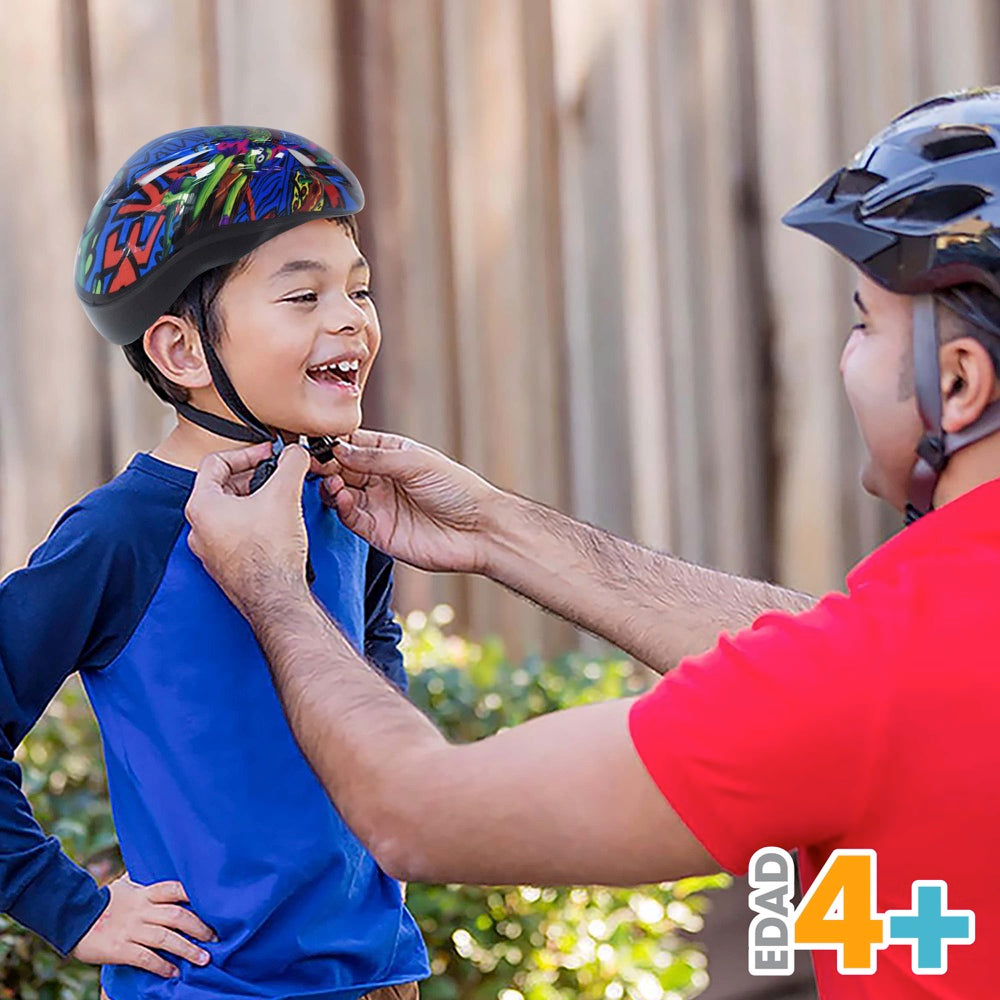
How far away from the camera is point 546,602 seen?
2.61 metres

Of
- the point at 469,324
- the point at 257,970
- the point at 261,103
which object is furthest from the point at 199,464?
the point at 469,324

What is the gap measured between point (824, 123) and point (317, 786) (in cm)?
364

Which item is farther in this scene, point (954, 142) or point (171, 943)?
point (171, 943)

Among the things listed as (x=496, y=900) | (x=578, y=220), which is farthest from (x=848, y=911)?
(x=578, y=220)

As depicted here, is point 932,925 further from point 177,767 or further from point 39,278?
point 39,278

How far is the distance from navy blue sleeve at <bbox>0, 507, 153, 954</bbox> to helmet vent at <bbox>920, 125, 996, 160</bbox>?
1073 millimetres

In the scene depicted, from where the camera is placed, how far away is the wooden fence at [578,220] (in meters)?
4.04

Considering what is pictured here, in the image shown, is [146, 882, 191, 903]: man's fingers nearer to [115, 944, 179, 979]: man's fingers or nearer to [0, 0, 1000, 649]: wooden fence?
[115, 944, 179, 979]: man's fingers

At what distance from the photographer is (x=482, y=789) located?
1787mm

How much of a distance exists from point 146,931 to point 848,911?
89 centimetres

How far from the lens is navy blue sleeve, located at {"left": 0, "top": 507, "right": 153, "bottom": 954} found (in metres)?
2.07

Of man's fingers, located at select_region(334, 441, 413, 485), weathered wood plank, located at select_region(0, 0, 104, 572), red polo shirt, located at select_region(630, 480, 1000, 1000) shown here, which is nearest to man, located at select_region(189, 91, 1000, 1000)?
red polo shirt, located at select_region(630, 480, 1000, 1000)

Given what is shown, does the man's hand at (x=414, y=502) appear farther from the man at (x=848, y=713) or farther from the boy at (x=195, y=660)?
the man at (x=848, y=713)

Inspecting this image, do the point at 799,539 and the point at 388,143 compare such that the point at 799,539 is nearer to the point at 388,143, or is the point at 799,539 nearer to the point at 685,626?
the point at 388,143
